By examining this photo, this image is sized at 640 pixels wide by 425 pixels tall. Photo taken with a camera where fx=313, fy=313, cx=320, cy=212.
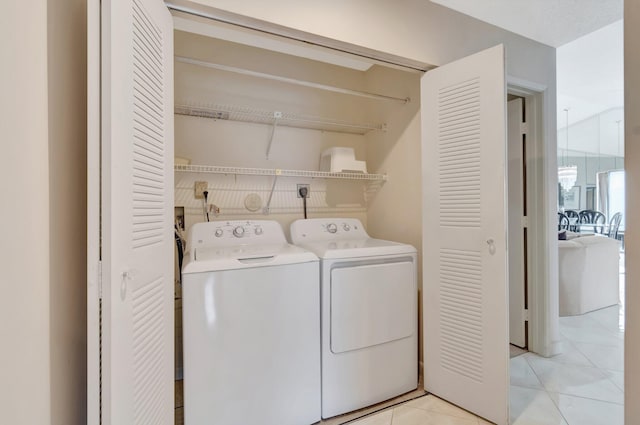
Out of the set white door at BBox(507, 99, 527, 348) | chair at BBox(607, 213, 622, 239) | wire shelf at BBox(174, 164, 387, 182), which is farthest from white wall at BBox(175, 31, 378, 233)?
chair at BBox(607, 213, 622, 239)

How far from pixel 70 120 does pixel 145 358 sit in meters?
0.81

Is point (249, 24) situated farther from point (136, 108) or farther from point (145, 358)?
point (145, 358)

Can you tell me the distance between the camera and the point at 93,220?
0.85m

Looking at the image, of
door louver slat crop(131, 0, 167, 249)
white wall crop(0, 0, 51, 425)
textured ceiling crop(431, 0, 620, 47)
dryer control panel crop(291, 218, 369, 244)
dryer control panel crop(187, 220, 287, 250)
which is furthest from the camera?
dryer control panel crop(291, 218, 369, 244)

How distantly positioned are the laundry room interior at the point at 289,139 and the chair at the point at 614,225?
624 centimetres

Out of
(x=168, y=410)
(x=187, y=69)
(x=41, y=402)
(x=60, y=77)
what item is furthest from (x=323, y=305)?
(x=187, y=69)

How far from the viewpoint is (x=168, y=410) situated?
126cm

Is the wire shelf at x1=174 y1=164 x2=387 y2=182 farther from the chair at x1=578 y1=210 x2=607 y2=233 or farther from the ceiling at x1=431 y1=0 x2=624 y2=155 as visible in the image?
the chair at x1=578 y1=210 x2=607 y2=233

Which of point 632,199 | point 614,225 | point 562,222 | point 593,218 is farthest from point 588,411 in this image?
point 593,218

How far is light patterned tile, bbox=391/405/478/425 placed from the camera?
1.70 meters

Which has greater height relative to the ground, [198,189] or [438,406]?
[198,189]

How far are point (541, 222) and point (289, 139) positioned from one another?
2096 mm

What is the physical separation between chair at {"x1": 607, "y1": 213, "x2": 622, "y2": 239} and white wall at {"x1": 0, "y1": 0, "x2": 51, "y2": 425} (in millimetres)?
8298

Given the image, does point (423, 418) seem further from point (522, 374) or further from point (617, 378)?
point (617, 378)
